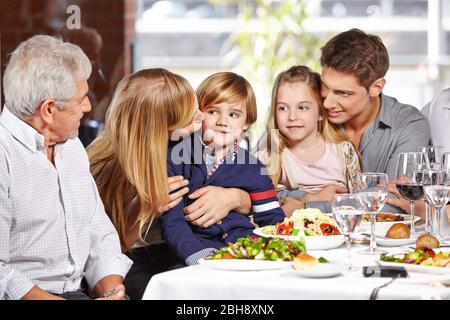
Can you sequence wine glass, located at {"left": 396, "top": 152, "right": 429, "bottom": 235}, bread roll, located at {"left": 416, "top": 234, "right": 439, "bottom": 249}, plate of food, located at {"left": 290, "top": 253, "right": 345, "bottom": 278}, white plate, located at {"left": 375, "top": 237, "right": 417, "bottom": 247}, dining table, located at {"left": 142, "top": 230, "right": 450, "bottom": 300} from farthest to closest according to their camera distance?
wine glass, located at {"left": 396, "top": 152, "right": 429, "bottom": 235}, white plate, located at {"left": 375, "top": 237, "right": 417, "bottom": 247}, bread roll, located at {"left": 416, "top": 234, "right": 439, "bottom": 249}, plate of food, located at {"left": 290, "top": 253, "right": 345, "bottom": 278}, dining table, located at {"left": 142, "top": 230, "right": 450, "bottom": 300}

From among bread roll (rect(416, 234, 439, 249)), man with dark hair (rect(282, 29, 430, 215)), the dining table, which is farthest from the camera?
man with dark hair (rect(282, 29, 430, 215))

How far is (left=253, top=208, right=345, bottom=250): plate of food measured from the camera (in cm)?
230

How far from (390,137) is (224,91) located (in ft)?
2.36

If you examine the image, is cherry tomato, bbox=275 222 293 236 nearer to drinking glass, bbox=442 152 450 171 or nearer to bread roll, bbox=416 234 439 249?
bread roll, bbox=416 234 439 249

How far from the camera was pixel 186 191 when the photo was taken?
287 cm

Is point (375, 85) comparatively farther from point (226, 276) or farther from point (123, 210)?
point (226, 276)

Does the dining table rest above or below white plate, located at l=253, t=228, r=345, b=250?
above

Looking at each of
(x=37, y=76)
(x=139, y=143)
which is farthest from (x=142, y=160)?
→ (x=37, y=76)

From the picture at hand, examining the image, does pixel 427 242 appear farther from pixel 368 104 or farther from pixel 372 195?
pixel 368 104

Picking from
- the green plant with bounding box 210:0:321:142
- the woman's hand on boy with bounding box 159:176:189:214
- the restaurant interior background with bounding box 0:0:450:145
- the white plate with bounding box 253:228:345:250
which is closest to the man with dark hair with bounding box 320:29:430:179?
the woman's hand on boy with bounding box 159:176:189:214

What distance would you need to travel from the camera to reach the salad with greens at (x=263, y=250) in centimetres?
210

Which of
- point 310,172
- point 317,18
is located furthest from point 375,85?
point 317,18

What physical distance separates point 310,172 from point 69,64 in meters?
1.33
